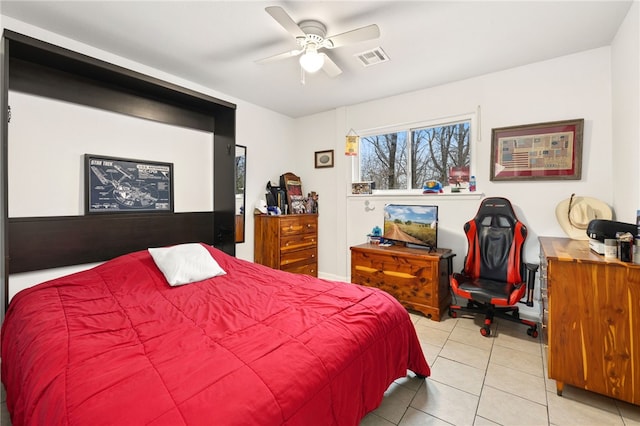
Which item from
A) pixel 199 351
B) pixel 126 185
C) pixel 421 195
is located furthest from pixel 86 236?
pixel 421 195


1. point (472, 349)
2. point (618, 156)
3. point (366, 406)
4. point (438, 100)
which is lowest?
point (472, 349)

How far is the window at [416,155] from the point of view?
3426 millimetres

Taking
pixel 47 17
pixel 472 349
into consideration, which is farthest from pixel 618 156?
pixel 47 17

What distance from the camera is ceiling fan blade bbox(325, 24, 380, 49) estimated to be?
192 centimetres

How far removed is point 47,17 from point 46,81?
46 cm

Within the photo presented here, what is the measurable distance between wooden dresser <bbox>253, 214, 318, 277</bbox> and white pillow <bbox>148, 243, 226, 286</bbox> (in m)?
1.28

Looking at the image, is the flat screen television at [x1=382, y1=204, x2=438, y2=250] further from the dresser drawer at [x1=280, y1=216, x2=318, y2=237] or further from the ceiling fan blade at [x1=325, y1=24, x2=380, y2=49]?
the ceiling fan blade at [x1=325, y1=24, x2=380, y2=49]

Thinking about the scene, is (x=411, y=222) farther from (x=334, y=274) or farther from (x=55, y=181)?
(x=55, y=181)

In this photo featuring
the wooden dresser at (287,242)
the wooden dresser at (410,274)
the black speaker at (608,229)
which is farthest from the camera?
the wooden dresser at (287,242)

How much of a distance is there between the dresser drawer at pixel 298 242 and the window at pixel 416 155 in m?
1.18

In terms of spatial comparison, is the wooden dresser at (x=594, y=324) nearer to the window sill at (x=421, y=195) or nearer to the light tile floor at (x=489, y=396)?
the light tile floor at (x=489, y=396)

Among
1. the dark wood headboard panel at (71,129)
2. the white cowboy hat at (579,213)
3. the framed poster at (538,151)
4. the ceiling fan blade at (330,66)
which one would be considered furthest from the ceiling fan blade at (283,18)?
the white cowboy hat at (579,213)

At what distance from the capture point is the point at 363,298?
73.5 inches

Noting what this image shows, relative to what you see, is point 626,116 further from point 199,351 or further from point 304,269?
point 304,269
